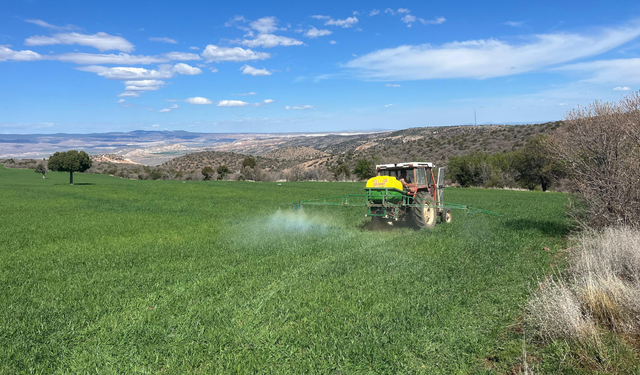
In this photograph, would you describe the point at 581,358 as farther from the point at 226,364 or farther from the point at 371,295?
the point at 226,364

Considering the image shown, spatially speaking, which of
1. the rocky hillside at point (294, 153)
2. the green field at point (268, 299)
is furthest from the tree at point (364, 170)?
the rocky hillside at point (294, 153)

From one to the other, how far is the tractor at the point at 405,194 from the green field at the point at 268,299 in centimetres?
62

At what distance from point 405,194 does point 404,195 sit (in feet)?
1.39

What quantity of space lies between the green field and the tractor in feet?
2.03

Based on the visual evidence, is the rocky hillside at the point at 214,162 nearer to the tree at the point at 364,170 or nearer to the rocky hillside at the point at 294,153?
the rocky hillside at the point at 294,153

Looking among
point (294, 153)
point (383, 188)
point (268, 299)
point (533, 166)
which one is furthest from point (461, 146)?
point (268, 299)

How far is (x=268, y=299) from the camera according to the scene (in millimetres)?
6855

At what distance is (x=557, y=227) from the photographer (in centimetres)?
1502

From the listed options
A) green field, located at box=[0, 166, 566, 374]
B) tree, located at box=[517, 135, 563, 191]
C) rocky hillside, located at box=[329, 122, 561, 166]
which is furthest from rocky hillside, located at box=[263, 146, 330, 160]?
green field, located at box=[0, 166, 566, 374]

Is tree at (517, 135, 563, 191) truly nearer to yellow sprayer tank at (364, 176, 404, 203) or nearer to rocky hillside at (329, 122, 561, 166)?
rocky hillside at (329, 122, 561, 166)

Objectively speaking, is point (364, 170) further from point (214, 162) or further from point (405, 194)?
point (214, 162)

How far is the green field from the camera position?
4.99 meters

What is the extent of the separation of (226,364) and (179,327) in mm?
1336

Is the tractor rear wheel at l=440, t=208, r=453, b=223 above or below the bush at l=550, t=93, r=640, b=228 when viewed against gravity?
below
